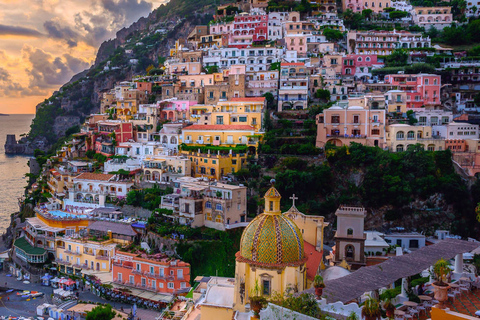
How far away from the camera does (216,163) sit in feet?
156

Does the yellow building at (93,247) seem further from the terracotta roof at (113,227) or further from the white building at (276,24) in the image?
the white building at (276,24)

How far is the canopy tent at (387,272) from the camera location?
17031 mm

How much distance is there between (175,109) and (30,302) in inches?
1115

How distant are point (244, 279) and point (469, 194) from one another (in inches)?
1182

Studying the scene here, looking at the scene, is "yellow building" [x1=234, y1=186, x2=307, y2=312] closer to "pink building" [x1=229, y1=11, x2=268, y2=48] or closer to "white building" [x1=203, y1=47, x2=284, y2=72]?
"white building" [x1=203, y1=47, x2=284, y2=72]

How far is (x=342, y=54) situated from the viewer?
63.3 metres

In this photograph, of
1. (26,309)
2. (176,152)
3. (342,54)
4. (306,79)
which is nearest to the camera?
(26,309)

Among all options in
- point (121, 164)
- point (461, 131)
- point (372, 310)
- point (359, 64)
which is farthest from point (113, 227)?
point (359, 64)

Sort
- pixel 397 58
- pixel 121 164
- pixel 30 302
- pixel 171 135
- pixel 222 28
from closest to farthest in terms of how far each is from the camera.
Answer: pixel 30 302
pixel 121 164
pixel 171 135
pixel 397 58
pixel 222 28

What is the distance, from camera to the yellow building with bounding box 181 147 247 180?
4759 cm

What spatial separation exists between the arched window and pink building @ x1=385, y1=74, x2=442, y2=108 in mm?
27192

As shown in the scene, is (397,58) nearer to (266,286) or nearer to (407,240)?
(407,240)

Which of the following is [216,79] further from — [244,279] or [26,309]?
[244,279]

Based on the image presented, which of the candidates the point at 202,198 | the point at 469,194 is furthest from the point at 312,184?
the point at 469,194
